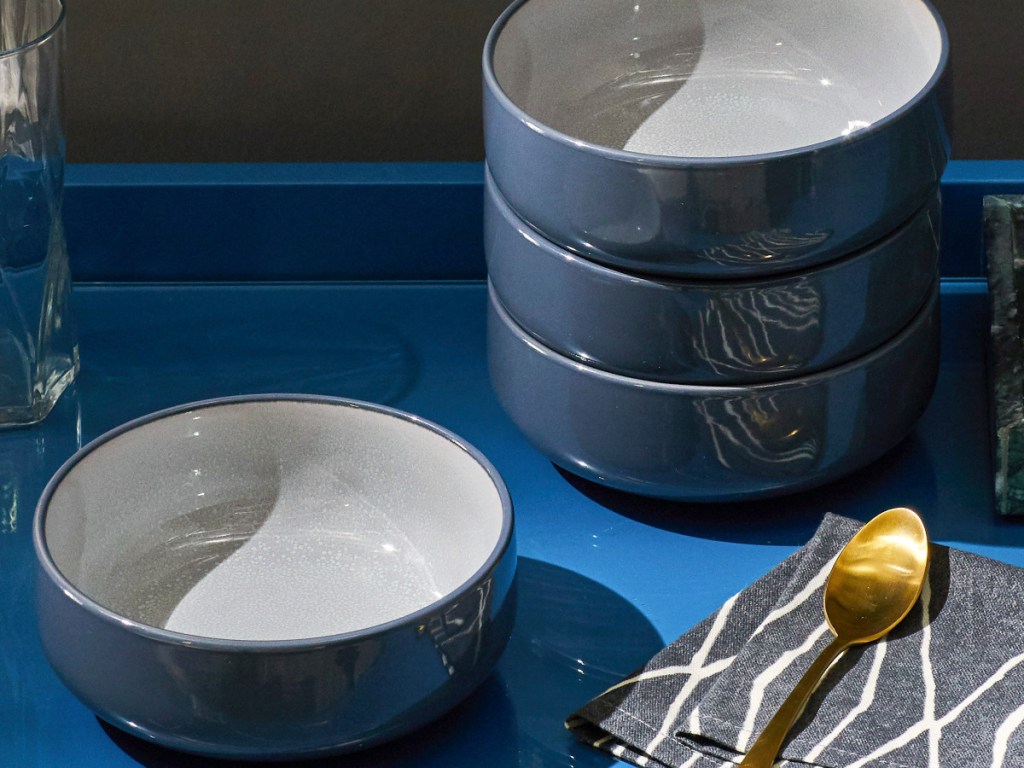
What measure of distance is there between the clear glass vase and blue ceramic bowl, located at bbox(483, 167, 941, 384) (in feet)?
0.79

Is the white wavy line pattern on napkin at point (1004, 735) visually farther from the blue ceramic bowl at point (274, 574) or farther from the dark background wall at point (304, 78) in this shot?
the dark background wall at point (304, 78)

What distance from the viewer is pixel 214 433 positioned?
2.37 feet

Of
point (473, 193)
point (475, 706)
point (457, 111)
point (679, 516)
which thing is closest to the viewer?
point (475, 706)

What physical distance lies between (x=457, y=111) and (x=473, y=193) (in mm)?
133

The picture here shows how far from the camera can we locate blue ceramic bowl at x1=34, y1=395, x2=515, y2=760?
1.83ft

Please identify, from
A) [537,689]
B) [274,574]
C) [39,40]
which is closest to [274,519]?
[274,574]

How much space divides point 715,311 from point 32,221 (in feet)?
1.20

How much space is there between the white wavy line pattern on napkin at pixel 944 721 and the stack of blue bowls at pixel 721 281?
0.48ft

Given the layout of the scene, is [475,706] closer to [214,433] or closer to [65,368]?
[214,433]

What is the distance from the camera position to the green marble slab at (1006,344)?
2.41ft

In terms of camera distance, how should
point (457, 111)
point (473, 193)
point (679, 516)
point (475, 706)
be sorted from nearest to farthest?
point (475, 706) < point (679, 516) < point (473, 193) < point (457, 111)

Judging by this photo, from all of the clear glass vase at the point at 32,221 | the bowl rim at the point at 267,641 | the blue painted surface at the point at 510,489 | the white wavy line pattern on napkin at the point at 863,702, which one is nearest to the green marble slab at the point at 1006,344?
the blue painted surface at the point at 510,489

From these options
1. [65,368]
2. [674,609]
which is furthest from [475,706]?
[65,368]

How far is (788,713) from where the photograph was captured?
0.60m
